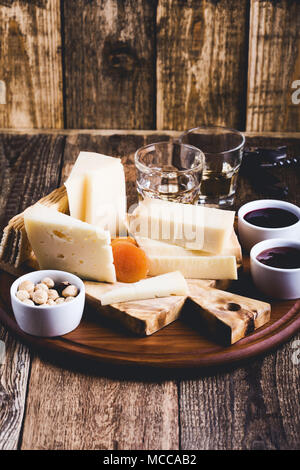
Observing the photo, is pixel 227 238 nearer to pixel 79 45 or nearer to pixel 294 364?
pixel 294 364

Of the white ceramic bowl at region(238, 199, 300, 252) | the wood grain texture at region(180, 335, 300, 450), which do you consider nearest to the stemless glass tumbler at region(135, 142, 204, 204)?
the white ceramic bowl at region(238, 199, 300, 252)

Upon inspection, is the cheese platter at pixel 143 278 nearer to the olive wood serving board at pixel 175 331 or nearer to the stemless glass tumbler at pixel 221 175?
the olive wood serving board at pixel 175 331

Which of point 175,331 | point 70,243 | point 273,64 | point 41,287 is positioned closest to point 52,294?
point 41,287

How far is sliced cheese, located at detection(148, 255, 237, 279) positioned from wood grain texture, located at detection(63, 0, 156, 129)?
1031 mm

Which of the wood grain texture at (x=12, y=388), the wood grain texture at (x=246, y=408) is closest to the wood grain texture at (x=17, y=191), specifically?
the wood grain texture at (x=12, y=388)

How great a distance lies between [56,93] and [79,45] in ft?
0.65

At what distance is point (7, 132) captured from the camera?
94.3 inches

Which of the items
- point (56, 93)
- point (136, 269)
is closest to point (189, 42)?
point (56, 93)

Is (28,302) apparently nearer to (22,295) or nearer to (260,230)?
(22,295)

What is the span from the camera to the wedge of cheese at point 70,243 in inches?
56.6

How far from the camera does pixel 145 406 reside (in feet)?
3.98

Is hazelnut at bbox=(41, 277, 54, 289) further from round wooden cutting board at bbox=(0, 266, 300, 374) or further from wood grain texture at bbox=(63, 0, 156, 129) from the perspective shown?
wood grain texture at bbox=(63, 0, 156, 129)

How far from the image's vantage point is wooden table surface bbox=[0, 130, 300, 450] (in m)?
1.14

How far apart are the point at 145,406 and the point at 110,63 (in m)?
1.48
